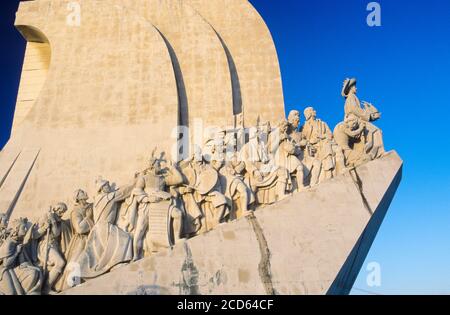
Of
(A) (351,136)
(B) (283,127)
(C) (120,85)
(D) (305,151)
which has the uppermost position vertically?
(C) (120,85)

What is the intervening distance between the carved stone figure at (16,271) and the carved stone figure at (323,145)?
4271 mm

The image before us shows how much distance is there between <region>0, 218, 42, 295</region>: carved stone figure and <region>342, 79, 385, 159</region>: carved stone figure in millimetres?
5063

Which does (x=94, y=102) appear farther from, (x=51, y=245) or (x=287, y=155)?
(x=287, y=155)

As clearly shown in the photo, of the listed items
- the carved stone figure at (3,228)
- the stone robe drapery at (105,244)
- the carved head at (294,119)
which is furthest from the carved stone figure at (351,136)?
the carved stone figure at (3,228)

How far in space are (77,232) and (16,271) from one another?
0.93 m

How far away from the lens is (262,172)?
26.0ft

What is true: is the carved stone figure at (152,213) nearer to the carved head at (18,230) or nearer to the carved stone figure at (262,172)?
the carved stone figure at (262,172)

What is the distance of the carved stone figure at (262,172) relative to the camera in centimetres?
769

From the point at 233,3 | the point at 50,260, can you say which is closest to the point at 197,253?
the point at 50,260

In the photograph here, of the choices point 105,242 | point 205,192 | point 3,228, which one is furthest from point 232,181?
point 3,228

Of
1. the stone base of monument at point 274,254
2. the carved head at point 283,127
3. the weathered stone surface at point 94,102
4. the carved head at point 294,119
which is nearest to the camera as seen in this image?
the stone base of monument at point 274,254

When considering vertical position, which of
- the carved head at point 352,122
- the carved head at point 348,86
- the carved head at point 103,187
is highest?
the carved head at point 348,86

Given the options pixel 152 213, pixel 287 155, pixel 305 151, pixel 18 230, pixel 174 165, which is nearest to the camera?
pixel 152 213
